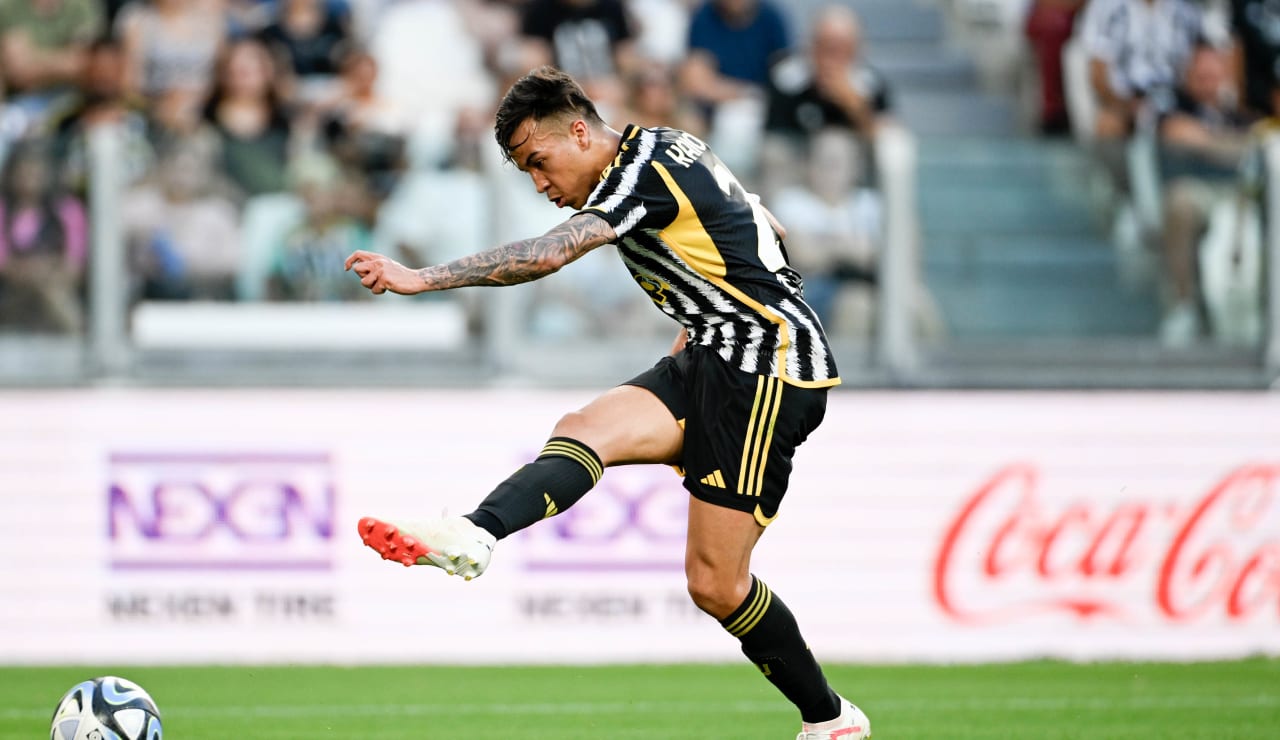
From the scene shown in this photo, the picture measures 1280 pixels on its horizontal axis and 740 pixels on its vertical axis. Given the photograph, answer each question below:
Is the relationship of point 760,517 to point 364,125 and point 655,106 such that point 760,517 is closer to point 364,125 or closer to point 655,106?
point 655,106

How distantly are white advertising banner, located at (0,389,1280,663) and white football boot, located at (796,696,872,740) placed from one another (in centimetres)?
439

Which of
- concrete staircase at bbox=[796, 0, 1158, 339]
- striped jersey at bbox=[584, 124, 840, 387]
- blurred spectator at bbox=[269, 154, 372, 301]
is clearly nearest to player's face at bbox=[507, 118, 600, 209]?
striped jersey at bbox=[584, 124, 840, 387]

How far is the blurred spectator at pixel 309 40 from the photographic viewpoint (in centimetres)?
1235

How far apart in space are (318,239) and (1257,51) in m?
6.83

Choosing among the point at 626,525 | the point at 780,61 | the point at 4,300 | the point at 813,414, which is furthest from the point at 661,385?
the point at 780,61

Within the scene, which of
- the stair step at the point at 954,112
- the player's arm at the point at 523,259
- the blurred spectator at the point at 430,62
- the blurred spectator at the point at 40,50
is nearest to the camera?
the player's arm at the point at 523,259

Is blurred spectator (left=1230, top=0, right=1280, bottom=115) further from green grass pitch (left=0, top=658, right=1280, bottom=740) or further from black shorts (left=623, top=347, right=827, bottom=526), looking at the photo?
black shorts (left=623, top=347, right=827, bottom=526)

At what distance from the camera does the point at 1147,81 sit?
507 inches

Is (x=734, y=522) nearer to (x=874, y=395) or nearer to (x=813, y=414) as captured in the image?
(x=813, y=414)

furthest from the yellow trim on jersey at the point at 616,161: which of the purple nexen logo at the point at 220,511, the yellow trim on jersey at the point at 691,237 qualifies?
the purple nexen logo at the point at 220,511

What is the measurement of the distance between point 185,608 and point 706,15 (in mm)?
5374

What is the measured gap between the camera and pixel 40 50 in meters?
12.3

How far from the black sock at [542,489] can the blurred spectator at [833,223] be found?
4.99 metres

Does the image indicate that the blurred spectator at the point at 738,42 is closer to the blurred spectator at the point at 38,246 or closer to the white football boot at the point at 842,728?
the blurred spectator at the point at 38,246
